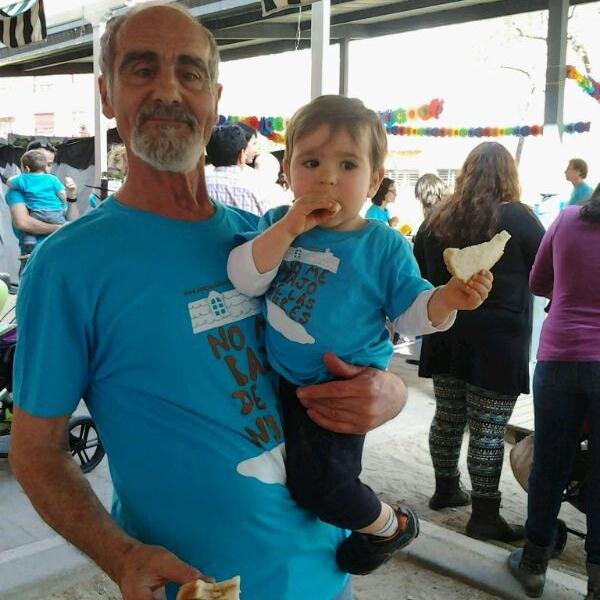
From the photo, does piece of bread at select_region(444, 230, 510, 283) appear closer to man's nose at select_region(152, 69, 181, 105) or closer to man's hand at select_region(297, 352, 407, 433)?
man's hand at select_region(297, 352, 407, 433)

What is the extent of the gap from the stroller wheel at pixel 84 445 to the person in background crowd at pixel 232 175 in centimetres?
177

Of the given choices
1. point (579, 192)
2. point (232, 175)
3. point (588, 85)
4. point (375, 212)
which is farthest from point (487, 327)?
point (588, 85)

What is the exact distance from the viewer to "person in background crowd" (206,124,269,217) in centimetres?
482

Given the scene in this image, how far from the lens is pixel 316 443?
1.52 metres

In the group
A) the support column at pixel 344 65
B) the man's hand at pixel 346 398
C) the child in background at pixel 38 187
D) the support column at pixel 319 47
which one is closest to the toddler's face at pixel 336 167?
the man's hand at pixel 346 398

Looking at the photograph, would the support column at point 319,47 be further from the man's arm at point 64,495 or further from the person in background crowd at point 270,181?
the man's arm at point 64,495

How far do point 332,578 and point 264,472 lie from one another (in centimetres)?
33

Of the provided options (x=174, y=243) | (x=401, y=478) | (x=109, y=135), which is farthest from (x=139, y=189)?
(x=109, y=135)

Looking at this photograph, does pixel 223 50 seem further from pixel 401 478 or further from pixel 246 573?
pixel 246 573

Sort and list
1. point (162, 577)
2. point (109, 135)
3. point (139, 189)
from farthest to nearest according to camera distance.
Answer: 1. point (109, 135)
2. point (139, 189)
3. point (162, 577)

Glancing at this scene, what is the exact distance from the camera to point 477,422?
3.93 m

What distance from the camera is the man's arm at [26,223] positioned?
24.7ft

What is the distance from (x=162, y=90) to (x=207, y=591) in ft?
3.38

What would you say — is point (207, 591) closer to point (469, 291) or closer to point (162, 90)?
point (469, 291)
